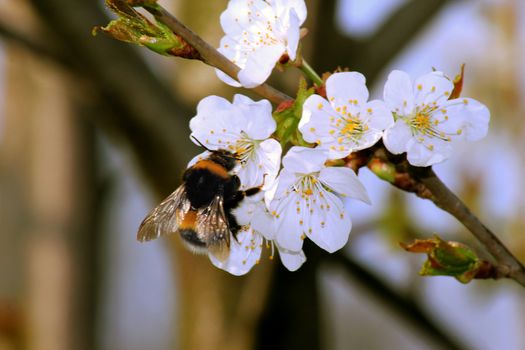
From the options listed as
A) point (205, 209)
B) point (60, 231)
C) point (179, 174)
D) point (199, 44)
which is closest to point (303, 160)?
point (199, 44)

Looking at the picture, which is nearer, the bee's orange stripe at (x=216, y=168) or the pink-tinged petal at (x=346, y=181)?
the pink-tinged petal at (x=346, y=181)

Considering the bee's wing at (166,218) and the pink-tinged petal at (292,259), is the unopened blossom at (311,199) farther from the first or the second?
the bee's wing at (166,218)

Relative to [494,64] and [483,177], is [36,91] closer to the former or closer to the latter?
[483,177]

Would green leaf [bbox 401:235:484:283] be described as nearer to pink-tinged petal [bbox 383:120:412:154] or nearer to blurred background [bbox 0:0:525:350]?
pink-tinged petal [bbox 383:120:412:154]

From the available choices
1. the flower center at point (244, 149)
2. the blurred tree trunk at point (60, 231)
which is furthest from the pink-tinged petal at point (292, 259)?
the blurred tree trunk at point (60, 231)

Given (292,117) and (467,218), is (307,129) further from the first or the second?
(467,218)

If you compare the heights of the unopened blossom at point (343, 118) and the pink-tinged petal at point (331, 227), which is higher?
the unopened blossom at point (343, 118)

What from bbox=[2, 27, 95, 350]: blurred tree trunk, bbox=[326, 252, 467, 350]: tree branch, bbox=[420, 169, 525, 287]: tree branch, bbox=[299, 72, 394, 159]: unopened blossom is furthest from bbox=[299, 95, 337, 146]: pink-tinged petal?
bbox=[2, 27, 95, 350]: blurred tree trunk
